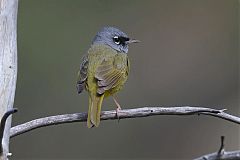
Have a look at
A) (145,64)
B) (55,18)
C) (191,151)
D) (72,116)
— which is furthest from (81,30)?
(72,116)

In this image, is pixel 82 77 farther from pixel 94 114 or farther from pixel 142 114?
pixel 142 114

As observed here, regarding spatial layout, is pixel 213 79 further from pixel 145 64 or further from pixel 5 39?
pixel 5 39

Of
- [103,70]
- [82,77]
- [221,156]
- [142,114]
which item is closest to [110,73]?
[103,70]

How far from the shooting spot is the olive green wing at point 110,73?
4.54m

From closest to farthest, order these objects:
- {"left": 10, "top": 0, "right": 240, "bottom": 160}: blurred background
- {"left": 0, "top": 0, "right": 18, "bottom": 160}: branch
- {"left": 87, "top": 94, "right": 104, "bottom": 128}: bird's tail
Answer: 1. {"left": 0, "top": 0, "right": 18, "bottom": 160}: branch
2. {"left": 87, "top": 94, "right": 104, "bottom": 128}: bird's tail
3. {"left": 10, "top": 0, "right": 240, "bottom": 160}: blurred background

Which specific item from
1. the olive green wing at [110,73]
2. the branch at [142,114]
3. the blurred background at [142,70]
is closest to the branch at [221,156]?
the branch at [142,114]

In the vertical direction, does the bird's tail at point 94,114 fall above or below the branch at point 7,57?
below

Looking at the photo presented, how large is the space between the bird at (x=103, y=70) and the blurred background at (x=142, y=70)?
2.79 meters

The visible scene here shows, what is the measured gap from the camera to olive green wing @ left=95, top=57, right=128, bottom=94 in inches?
179

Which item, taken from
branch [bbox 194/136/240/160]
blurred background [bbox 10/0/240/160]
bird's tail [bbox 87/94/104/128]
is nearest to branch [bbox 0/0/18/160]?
bird's tail [bbox 87/94/104/128]

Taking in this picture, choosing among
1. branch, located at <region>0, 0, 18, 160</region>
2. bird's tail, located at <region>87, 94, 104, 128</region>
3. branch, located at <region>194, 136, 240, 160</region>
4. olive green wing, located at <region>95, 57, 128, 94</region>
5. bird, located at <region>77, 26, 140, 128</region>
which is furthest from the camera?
olive green wing, located at <region>95, 57, 128, 94</region>

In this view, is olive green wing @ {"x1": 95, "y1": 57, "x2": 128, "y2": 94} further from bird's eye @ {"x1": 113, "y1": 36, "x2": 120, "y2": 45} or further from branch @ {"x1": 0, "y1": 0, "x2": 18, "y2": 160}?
branch @ {"x1": 0, "y1": 0, "x2": 18, "y2": 160}

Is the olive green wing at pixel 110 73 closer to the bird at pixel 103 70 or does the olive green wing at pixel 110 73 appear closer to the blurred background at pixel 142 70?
the bird at pixel 103 70

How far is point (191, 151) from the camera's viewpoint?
8.62 meters
